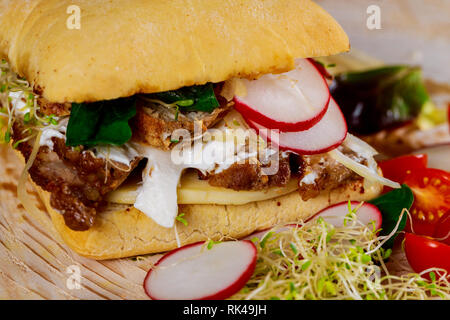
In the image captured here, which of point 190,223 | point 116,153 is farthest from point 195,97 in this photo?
point 190,223

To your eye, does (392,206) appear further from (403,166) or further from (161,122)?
(161,122)

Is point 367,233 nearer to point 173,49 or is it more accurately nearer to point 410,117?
point 173,49

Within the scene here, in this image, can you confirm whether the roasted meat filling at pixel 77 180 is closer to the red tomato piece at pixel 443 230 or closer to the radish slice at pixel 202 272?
the radish slice at pixel 202 272

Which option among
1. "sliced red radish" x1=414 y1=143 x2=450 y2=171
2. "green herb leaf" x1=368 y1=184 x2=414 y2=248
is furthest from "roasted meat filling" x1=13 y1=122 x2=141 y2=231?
Answer: "sliced red radish" x1=414 y1=143 x2=450 y2=171

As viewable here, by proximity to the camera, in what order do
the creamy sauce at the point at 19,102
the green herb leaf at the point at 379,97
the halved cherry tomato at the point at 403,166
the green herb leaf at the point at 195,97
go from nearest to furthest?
the green herb leaf at the point at 195,97, the creamy sauce at the point at 19,102, the halved cherry tomato at the point at 403,166, the green herb leaf at the point at 379,97

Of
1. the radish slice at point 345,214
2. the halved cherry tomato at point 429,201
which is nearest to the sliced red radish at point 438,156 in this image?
the halved cherry tomato at point 429,201

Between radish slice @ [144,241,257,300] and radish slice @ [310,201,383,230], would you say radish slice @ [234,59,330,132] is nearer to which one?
radish slice @ [310,201,383,230]

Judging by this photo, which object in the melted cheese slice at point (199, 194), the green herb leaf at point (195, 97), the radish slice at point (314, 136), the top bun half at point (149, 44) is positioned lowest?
the melted cheese slice at point (199, 194)
